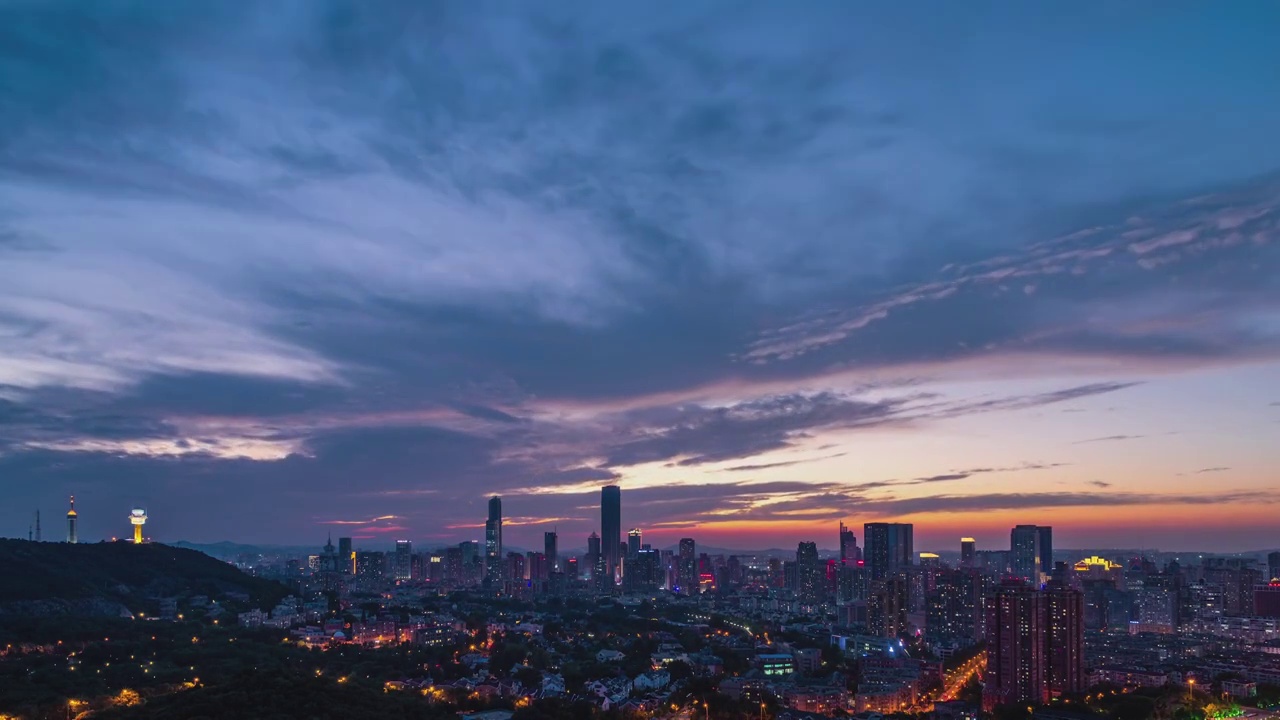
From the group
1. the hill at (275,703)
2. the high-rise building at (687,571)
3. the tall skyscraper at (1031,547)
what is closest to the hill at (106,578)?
the hill at (275,703)

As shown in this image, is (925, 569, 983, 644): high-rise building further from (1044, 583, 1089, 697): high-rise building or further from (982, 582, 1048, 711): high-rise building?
(982, 582, 1048, 711): high-rise building

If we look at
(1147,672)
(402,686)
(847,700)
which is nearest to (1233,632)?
(1147,672)

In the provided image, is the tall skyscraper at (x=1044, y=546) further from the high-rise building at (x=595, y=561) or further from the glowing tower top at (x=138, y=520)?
the glowing tower top at (x=138, y=520)

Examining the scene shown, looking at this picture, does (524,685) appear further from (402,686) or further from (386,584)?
(386,584)

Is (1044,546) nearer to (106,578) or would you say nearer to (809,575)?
(809,575)

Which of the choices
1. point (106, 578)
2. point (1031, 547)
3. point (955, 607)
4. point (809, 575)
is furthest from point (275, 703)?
point (1031, 547)

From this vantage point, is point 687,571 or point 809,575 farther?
point 687,571
